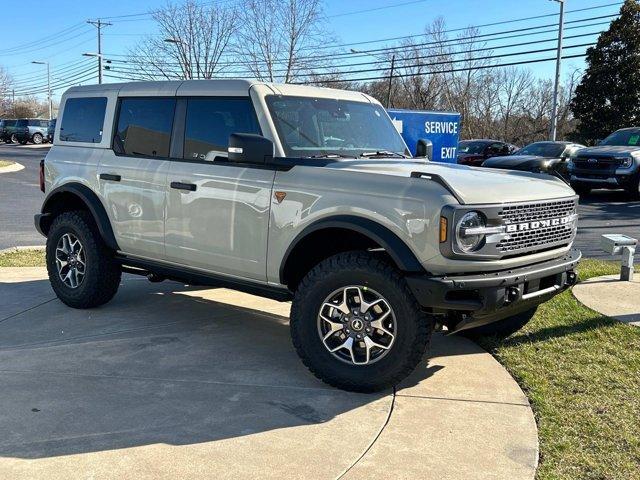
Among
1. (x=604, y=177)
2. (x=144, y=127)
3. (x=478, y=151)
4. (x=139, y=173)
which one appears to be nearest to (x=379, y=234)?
(x=139, y=173)

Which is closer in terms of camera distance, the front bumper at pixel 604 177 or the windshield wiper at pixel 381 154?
the windshield wiper at pixel 381 154

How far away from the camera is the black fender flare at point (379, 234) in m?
3.66

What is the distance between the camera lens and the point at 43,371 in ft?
14.0

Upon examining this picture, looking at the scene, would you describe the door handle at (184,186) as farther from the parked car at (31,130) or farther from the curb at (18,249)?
the parked car at (31,130)

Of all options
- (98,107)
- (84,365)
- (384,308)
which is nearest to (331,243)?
(384,308)

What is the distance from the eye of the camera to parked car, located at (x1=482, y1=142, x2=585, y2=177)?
17.2 meters

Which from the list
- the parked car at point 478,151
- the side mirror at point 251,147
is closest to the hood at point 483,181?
the side mirror at point 251,147

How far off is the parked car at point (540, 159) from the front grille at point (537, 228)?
42.0 ft

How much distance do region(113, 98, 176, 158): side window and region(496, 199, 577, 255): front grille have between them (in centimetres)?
274

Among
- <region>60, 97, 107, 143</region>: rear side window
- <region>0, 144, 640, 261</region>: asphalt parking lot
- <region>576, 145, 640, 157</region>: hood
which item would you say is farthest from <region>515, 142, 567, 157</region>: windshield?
<region>60, 97, 107, 143</region>: rear side window

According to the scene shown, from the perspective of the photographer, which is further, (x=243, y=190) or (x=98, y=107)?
(x=98, y=107)

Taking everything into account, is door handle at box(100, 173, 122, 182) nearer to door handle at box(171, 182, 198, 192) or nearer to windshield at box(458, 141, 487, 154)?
door handle at box(171, 182, 198, 192)

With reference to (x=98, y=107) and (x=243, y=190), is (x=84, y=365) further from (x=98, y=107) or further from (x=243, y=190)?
(x=98, y=107)

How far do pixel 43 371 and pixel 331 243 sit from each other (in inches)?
84.8
